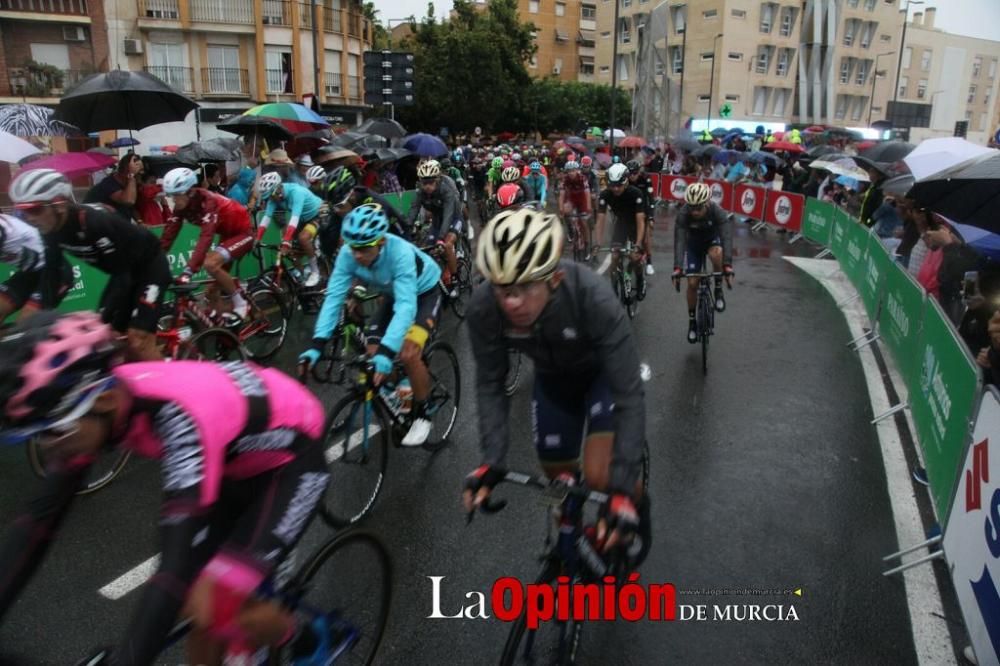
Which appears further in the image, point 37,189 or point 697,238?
point 697,238

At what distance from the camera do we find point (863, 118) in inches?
2933

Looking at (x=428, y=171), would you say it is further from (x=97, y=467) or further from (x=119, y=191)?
(x=97, y=467)

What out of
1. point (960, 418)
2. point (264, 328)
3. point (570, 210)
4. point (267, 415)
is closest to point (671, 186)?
point (570, 210)

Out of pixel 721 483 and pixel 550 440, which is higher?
pixel 550 440

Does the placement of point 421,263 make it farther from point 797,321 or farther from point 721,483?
point 797,321

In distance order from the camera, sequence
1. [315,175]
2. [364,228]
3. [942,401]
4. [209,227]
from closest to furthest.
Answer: [942,401] < [364,228] < [209,227] < [315,175]

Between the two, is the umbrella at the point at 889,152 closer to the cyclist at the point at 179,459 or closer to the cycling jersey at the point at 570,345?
the cycling jersey at the point at 570,345

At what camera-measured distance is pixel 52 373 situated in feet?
6.35

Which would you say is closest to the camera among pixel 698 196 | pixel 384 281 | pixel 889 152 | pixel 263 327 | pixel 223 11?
pixel 384 281

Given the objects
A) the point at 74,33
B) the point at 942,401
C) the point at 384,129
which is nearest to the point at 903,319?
the point at 942,401

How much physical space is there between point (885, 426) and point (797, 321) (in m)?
3.95

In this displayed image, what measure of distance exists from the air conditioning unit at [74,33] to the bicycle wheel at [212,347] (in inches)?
1320

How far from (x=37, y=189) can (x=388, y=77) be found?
58.8ft

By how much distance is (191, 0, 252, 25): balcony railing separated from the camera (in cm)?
3644
